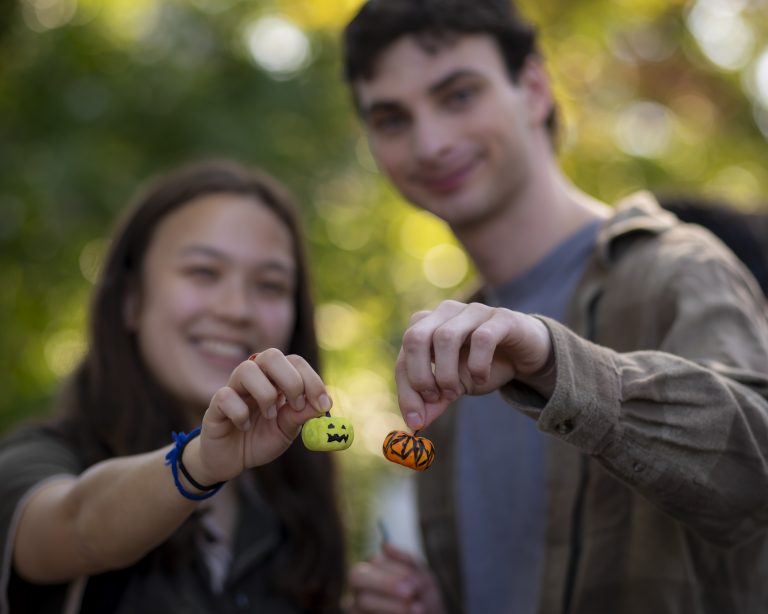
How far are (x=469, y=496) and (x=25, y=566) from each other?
1298mm

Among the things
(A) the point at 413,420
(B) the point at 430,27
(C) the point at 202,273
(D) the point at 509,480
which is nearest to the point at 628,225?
(D) the point at 509,480

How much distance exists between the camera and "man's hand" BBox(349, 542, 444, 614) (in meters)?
2.84

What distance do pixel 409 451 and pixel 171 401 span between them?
1300mm

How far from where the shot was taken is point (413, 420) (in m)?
1.77

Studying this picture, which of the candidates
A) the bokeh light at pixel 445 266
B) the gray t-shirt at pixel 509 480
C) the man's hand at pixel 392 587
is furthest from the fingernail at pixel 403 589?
the bokeh light at pixel 445 266

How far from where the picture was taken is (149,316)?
309 cm

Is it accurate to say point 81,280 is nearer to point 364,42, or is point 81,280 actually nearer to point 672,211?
point 364,42

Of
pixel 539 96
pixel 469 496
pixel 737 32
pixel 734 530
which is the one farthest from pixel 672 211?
pixel 737 32

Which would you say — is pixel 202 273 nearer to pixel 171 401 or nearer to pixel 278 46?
pixel 171 401

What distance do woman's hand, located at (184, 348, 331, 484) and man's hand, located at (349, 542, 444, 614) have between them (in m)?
1.10

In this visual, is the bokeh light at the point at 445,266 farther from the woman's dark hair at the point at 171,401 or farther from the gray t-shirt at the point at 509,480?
the gray t-shirt at the point at 509,480

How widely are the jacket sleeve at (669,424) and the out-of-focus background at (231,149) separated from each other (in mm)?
2812

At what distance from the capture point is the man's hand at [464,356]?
1.70 m

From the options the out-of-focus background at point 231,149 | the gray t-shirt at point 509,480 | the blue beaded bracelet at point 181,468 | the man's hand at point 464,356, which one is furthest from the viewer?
the out-of-focus background at point 231,149
